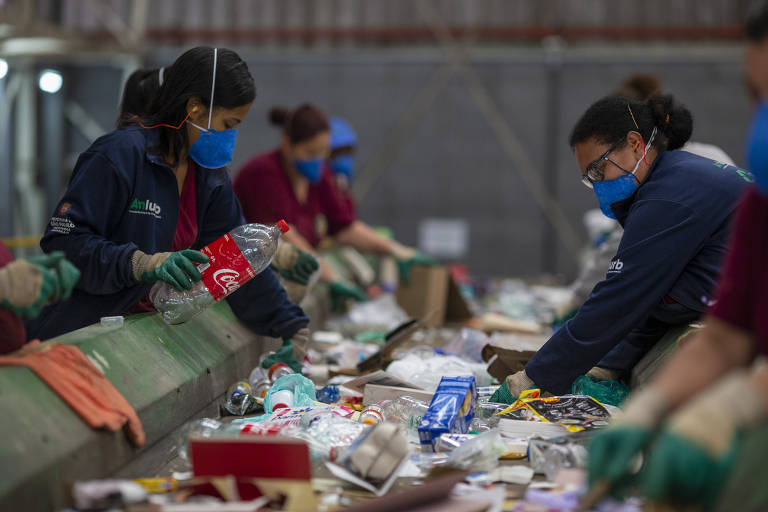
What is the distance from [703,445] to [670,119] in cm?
209

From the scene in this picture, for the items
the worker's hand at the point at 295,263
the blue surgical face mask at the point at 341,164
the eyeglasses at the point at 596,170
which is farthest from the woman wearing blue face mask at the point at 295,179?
the eyeglasses at the point at 596,170

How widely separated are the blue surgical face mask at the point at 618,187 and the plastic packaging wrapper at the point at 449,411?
3.06 ft

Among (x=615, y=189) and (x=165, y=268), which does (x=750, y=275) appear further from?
(x=165, y=268)

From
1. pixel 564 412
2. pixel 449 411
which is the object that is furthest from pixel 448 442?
pixel 564 412

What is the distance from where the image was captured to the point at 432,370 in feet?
12.6

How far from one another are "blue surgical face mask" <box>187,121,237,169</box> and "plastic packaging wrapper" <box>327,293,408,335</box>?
7.98 feet

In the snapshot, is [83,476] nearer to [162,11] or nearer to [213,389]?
[213,389]

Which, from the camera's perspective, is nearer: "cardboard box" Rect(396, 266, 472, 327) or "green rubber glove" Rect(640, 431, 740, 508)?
"green rubber glove" Rect(640, 431, 740, 508)

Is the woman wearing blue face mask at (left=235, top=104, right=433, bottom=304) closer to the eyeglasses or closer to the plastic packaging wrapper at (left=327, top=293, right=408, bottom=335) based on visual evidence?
the plastic packaging wrapper at (left=327, top=293, right=408, bottom=335)

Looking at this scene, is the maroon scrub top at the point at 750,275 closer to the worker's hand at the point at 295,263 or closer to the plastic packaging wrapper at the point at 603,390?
the plastic packaging wrapper at the point at 603,390

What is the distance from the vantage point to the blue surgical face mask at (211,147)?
3385 mm

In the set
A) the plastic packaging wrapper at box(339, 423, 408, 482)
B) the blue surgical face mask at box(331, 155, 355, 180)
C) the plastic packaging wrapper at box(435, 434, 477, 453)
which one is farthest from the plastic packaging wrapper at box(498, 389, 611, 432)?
the blue surgical face mask at box(331, 155, 355, 180)

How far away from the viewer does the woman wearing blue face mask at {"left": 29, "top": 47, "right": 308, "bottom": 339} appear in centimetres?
304

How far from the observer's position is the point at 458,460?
265cm
